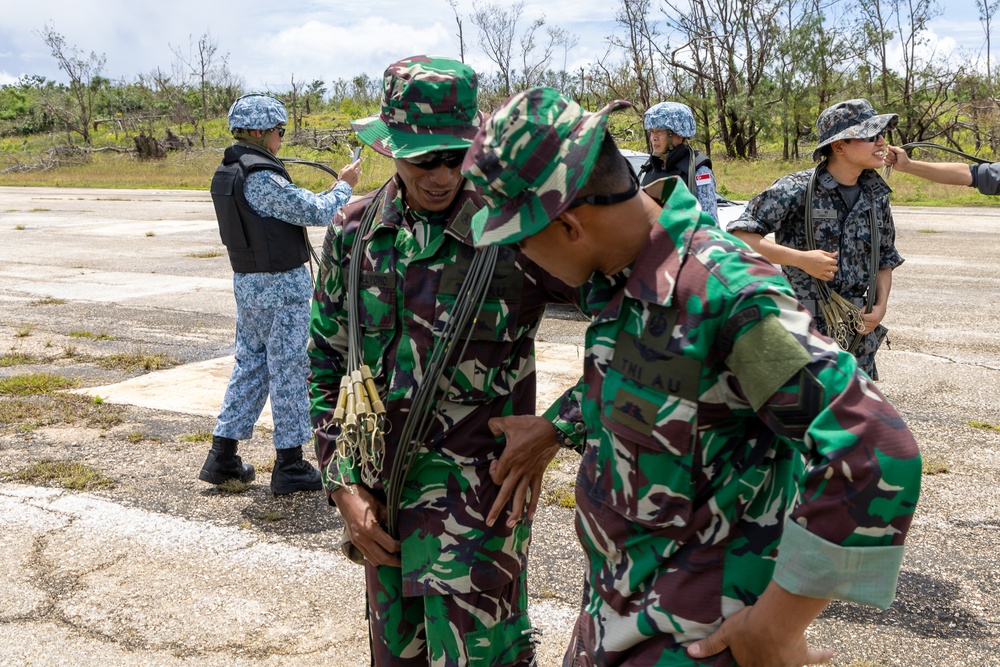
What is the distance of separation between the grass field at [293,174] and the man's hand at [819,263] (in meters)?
15.2

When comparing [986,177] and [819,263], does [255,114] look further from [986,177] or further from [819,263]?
[986,177]

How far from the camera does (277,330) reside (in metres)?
4.90

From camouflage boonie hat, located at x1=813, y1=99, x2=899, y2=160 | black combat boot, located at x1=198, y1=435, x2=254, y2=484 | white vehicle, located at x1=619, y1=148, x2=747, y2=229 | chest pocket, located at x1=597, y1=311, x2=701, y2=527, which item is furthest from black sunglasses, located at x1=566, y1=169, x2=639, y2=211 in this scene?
white vehicle, located at x1=619, y1=148, x2=747, y2=229

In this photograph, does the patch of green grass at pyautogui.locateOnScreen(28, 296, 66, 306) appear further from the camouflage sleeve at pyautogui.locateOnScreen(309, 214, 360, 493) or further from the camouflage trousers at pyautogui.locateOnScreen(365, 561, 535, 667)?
the camouflage trousers at pyautogui.locateOnScreen(365, 561, 535, 667)

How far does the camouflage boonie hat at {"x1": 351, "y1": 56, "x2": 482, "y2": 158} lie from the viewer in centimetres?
218

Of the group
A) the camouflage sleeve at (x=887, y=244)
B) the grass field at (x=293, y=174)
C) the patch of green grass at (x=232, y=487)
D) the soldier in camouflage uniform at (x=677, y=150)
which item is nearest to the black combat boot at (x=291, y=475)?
the patch of green grass at (x=232, y=487)

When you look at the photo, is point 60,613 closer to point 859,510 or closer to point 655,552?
point 655,552

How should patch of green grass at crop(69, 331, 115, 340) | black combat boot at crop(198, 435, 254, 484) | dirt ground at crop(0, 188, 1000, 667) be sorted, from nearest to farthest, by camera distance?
dirt ground at crop(0, 188, 1000, 667)
black combat boot at crop(198, 435, 254, 484)
patch of green grass at crop(69, 331, 115, 340)

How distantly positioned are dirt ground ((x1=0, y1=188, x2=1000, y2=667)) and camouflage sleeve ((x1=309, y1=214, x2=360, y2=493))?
127 cm

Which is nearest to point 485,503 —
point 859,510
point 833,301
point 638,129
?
point 859,510

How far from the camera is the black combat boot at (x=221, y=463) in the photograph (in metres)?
4.96

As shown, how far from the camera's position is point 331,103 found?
53.6 m

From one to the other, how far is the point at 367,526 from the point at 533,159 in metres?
1.17

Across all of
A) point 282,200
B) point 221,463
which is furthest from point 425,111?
point 221,463
